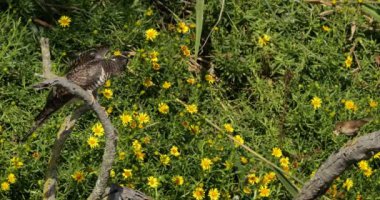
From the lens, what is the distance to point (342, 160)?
2701mm

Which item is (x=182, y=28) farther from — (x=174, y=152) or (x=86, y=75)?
(x=86, y=75)

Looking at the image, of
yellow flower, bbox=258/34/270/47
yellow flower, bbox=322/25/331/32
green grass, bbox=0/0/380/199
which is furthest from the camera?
yellow flower, bbox=322/25/331/32

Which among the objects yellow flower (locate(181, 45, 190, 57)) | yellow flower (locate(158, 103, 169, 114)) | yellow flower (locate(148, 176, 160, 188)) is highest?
yellow flower (locate(181, 45, 190, 57))

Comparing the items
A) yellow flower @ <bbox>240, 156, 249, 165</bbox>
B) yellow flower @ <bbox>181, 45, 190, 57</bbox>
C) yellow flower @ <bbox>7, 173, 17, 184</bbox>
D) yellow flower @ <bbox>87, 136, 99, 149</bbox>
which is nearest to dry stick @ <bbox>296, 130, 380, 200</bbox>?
yellow flower @ <bbox>240, 156, 249, 165</bbox>

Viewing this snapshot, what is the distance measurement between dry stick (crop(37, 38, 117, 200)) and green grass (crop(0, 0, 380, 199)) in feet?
2.03

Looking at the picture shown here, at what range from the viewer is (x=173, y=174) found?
3584mm

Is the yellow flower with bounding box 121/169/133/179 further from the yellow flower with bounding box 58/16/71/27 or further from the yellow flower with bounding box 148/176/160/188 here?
the yellow flower with bounding box 58/16/71/27

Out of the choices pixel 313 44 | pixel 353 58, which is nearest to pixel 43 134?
pixel 313 44

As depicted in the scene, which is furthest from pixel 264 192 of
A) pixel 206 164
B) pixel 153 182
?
pixel 153 182

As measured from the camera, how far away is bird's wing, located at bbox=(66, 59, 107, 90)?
2.84m

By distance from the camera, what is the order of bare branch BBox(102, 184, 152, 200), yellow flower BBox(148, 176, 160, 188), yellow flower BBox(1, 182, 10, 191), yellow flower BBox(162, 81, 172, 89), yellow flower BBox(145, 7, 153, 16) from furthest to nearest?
yellow flower BBox(145, 7, 153, 16), yellow flower BBox(162, 81, 172, 89), yellow flower BBox(148, 176, 160, 188), yellow flower BBox(1, 182, 10, 191), bare branch BBox(102, 184, 152, 200)

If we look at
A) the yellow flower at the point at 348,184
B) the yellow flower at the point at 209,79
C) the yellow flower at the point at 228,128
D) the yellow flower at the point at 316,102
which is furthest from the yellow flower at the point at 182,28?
the yellow flower at the point at 348,184

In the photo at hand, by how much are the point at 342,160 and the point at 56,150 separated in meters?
1.15

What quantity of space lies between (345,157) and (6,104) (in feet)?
6.23
